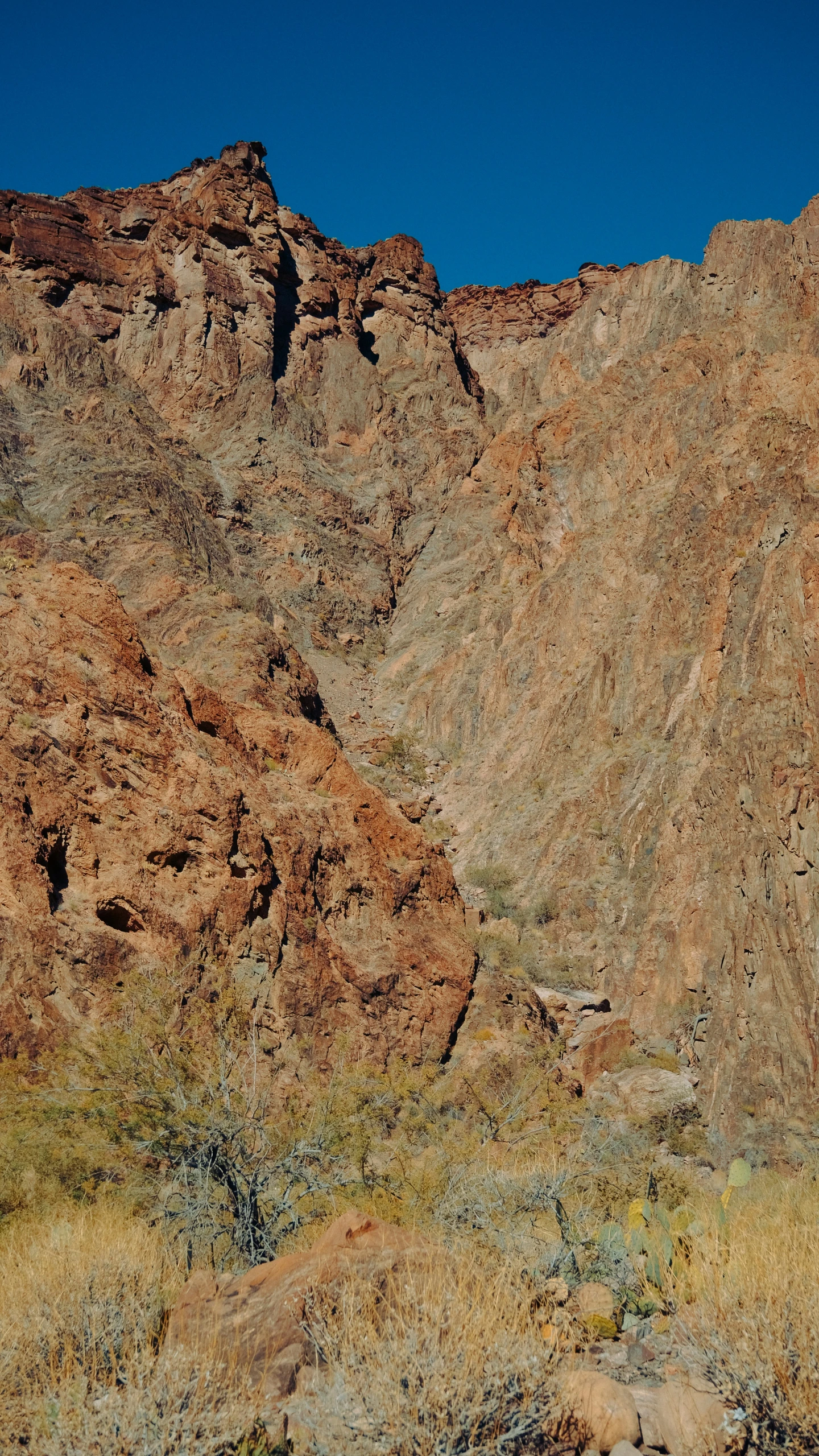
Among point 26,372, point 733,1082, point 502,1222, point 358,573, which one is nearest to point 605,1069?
point 733,1082

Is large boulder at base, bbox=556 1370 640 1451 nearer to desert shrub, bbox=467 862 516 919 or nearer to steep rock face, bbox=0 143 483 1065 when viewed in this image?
steep rock face, bbox=0 143 483 1065

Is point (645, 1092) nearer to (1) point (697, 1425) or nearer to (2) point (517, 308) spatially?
(1) point (697, 1425)

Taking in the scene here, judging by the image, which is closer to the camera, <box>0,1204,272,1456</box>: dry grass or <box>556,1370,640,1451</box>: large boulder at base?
<box>0,1204,272,1456</box>: dry grass

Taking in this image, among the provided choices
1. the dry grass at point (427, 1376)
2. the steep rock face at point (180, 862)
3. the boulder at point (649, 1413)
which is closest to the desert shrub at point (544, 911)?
the steep rock face at point (180, 862)

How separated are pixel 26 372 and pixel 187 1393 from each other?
62373 mm

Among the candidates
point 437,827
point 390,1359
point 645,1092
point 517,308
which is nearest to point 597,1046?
point 645,1092

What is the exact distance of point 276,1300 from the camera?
764cm

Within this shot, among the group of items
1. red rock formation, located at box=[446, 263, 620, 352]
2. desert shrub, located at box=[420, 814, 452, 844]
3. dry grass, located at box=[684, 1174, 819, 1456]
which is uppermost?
red rock formation, located at box=[446, 263, 620, 352]

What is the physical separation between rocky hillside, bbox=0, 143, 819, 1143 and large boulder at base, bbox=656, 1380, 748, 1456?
10236 mm

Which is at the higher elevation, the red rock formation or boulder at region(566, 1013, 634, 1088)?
the red rock formation

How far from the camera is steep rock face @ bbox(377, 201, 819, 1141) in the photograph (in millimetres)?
29594

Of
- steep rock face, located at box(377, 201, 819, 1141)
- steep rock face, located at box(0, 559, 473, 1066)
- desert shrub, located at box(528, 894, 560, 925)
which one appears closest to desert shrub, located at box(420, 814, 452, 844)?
steep rock face, located at box(377, 201, 819, 1141)

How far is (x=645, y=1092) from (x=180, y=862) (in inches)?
549

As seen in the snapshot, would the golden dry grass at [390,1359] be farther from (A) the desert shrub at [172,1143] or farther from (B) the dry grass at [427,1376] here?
(A) the desert shrub at [172,1143]
